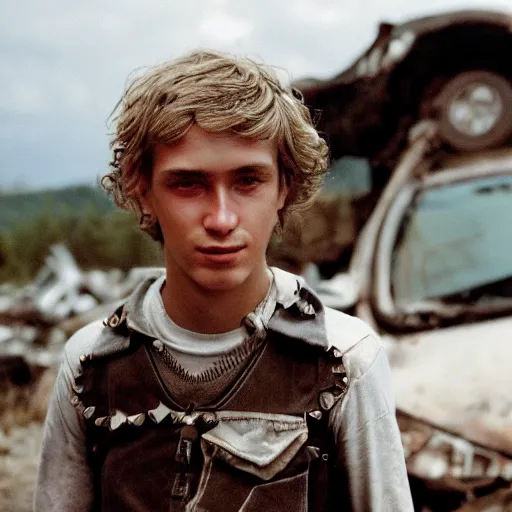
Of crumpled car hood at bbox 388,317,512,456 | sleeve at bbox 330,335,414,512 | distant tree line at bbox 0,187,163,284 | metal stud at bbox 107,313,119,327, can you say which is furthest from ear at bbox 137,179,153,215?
distant tree line at bbox 0,187,163,284

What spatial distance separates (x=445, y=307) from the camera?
9.41 feet

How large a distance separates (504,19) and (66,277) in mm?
3464

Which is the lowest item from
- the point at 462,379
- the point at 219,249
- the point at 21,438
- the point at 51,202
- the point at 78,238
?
the point at 21,438

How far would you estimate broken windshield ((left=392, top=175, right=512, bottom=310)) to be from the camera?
302 centimetres

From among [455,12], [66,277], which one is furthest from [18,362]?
[455,12]

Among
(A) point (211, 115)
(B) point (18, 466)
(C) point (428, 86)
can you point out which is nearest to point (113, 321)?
(A) point (211, 115)

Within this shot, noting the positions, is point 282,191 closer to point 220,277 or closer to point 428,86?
point 220,277

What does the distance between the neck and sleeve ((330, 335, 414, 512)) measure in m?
0.20

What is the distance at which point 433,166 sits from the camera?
355 cm

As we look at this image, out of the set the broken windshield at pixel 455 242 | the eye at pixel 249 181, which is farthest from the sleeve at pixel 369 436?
the broken windshield at pixel 455 242

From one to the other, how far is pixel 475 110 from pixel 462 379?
6.07 ft

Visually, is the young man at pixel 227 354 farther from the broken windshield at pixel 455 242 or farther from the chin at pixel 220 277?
the broken windshield at pixel 455 242

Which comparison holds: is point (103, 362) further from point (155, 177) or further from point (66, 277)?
point (66, 277)

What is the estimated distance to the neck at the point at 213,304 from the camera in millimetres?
1189
